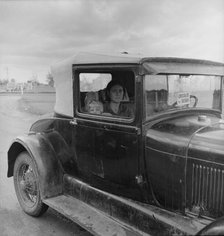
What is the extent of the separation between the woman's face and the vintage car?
0.01 m

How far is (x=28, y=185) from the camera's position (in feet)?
12.8

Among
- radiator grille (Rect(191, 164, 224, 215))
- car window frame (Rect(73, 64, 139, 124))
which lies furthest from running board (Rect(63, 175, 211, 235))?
car window frame (Rect(73, 64, 139, 124))

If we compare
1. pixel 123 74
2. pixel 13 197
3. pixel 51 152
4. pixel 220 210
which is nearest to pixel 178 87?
pixel 123 74

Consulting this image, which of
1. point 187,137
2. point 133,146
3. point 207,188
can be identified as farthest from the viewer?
point 133,146

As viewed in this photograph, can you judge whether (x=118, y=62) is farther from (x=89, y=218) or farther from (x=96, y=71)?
(x=89, y=218)

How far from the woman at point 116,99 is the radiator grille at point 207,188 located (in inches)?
33.4

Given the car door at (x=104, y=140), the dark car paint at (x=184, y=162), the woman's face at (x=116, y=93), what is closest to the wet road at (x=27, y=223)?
the car door at (x=104, y=140)

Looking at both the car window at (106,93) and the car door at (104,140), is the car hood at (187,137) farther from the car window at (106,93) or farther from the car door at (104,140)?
the car window at (106,93)

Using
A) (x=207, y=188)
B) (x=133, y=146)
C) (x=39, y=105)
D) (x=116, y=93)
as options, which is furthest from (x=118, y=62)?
(x=39, y=105)

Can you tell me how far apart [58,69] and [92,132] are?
3.03 feet

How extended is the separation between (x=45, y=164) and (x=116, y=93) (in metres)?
1.14

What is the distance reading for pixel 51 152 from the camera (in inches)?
144

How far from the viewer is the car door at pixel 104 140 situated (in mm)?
2775

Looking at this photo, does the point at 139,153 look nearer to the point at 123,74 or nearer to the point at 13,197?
the point at 123,74
